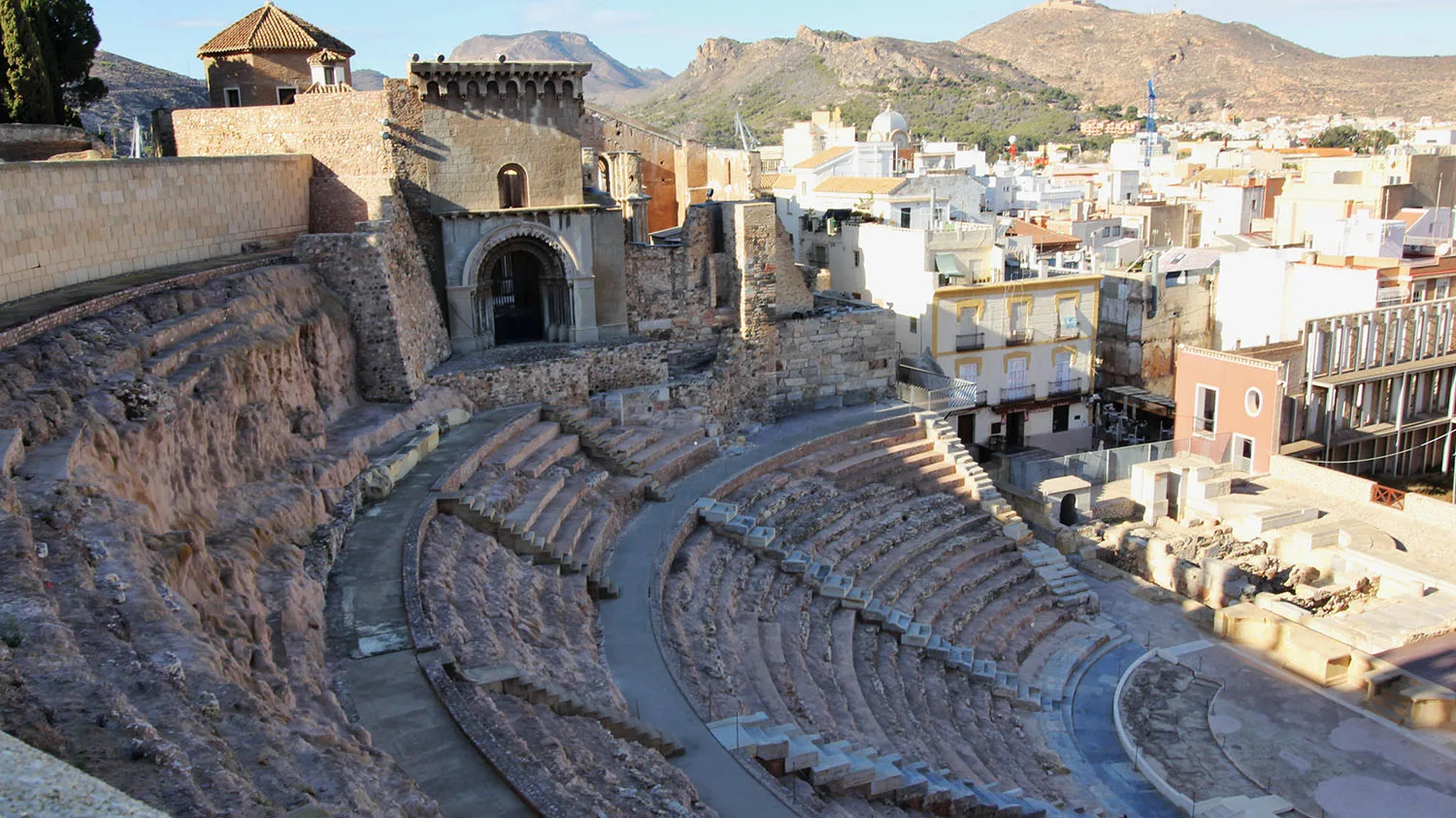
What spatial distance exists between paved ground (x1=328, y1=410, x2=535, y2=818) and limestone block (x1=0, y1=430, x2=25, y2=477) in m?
2.98

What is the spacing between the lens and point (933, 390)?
24375mm

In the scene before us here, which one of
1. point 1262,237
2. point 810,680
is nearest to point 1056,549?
point 810,680

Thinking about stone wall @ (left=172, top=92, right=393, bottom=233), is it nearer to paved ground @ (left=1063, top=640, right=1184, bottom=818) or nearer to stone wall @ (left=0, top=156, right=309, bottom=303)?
stone wall @ (left=0, top=156, right=309, bottom=303)

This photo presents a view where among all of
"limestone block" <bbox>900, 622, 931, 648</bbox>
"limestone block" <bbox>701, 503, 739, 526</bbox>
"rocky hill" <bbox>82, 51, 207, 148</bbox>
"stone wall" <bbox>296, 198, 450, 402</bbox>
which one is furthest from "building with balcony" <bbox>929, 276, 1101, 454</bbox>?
"rocky hill" <bbox>82, 51, 207, 148</bbox>

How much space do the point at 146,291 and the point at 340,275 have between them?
4149mm

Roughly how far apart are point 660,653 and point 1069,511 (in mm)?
13300

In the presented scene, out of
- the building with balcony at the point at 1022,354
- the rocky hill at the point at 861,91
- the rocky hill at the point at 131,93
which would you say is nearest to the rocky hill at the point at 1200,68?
the rocky hill at the point at 861,91

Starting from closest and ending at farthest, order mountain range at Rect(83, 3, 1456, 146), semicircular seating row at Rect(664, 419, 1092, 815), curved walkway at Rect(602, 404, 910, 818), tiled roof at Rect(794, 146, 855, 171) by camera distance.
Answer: curved walkway at Rect(602, 404, 910, 818) < semicircular seating row at Rect(664, 419, 1092, 815) < tiled roof at Rect(794, 146, 855, 171) < mountain range at Rect(83, 3, 1456, 146)

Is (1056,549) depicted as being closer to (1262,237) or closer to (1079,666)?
(1079,666)

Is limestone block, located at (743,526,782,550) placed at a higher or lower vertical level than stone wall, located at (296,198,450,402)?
lower

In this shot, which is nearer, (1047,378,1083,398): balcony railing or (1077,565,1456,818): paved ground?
(1077,565,1456,818): paved ground

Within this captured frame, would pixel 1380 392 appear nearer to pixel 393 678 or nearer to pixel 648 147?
pixel 648 147

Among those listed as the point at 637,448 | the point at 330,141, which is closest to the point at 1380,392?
the point at 637,448

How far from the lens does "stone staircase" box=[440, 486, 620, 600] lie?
45.1ft
